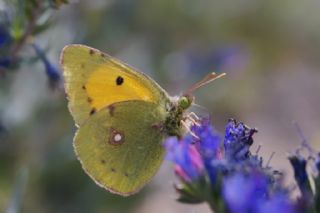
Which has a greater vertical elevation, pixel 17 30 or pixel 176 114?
pixel 17 30

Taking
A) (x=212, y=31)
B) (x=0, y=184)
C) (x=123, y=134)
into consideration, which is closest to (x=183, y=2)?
(x=212, y=31)

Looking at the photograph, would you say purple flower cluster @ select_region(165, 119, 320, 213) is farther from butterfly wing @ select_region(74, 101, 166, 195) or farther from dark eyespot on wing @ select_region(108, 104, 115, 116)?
dark eyespot on wing @ select_region(108, 104, 115, 116)

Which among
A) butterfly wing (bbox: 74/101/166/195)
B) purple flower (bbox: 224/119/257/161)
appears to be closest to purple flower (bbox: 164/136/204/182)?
purple flower (bbox: 224/119/257/161)

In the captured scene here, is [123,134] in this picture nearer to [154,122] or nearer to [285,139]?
[154,122]

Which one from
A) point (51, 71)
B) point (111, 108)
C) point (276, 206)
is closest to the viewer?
point (276, 206)

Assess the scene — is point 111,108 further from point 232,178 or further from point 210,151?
point 232,178

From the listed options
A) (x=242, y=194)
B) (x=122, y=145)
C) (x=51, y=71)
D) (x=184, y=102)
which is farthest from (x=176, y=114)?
(x=242, y=194)

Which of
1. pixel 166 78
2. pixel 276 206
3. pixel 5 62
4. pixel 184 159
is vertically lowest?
pixel 276 206
